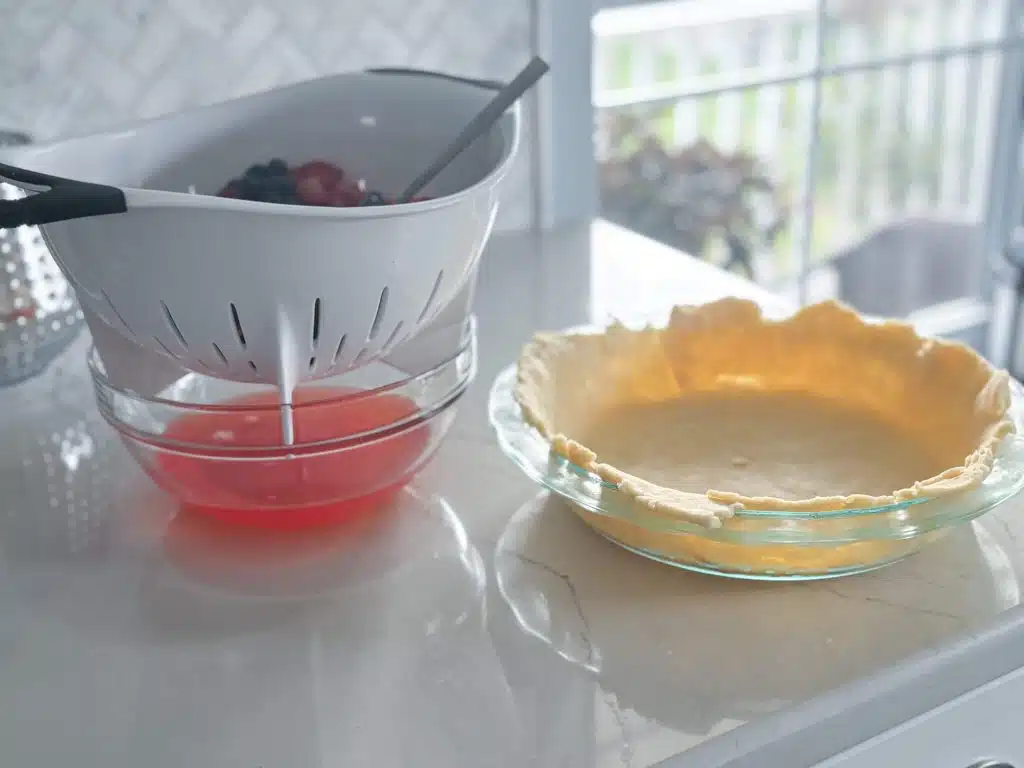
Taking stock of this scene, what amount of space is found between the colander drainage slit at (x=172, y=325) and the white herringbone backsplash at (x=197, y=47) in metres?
0.33

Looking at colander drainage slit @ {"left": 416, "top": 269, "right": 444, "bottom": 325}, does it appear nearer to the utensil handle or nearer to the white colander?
the white colander

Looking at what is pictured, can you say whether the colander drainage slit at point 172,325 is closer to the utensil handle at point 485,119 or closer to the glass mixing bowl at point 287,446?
the glass mixing bowl at point 287,446

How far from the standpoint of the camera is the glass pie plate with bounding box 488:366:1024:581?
0.56 metres

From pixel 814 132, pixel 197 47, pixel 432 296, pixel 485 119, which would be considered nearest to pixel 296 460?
pixel 432 296

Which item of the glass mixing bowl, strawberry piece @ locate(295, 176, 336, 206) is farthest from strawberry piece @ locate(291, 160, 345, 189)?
the glass mixing bowl

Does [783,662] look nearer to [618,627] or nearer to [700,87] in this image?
[618,627]

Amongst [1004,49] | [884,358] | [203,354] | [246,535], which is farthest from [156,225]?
[1004,49]

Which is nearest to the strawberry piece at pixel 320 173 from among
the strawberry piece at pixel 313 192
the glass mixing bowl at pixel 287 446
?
the strawberry piece at pixel 313 192

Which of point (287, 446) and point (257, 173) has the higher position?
point (257, 173)

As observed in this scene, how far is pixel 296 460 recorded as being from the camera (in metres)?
0.65

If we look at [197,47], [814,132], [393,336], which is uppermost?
[197,47]

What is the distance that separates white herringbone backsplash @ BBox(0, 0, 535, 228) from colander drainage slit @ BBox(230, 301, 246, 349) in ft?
1.13

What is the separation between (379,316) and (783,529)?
242 millimetres

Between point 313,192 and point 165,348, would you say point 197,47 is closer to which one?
point 313,192
